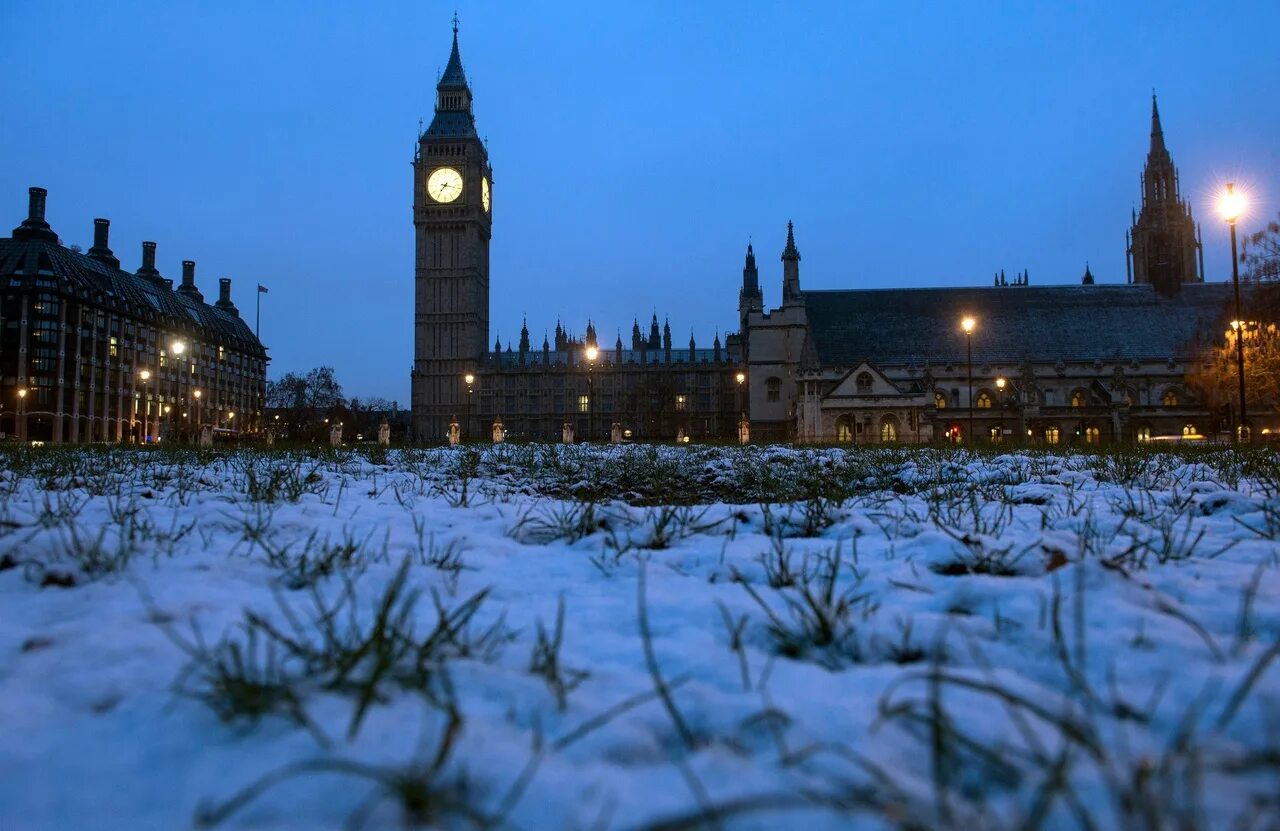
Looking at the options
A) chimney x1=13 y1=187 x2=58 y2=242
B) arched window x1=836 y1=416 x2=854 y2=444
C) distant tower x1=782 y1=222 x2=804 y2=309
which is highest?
chimney x1=13 y1=187 x2=58 y2=242

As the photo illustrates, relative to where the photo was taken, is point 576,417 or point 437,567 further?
point 576,417

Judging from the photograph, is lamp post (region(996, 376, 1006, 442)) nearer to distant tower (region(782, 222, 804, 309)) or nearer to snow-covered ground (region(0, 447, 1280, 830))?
distant tower (region(782, 222, 804, 309))

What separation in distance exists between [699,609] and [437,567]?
1140 mm

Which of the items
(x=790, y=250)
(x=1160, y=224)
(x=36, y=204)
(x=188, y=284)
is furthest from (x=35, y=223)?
(x=1160, y=224)

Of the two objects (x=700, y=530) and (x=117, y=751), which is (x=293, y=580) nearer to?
(x=117, y=751)

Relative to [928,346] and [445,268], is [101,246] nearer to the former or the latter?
[445,268]

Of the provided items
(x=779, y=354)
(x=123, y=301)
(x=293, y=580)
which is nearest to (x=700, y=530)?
(x=293, y=580)

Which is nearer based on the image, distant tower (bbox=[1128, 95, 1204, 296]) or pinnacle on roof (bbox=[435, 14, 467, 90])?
distant tower (bbox=[1128, 95, 1204, 296])

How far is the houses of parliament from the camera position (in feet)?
171

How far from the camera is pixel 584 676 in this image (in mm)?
1700

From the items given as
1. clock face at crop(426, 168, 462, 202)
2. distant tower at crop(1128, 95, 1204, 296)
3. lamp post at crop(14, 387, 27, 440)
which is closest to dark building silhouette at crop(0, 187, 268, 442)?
lamp post at crop(14, 387, 27, 440)

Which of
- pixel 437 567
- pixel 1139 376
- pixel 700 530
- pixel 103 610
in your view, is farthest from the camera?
pixel 1139 376

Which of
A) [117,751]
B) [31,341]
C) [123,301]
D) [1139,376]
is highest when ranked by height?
[123,301]

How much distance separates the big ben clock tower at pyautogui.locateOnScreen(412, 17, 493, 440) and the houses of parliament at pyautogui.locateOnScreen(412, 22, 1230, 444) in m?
0.17
